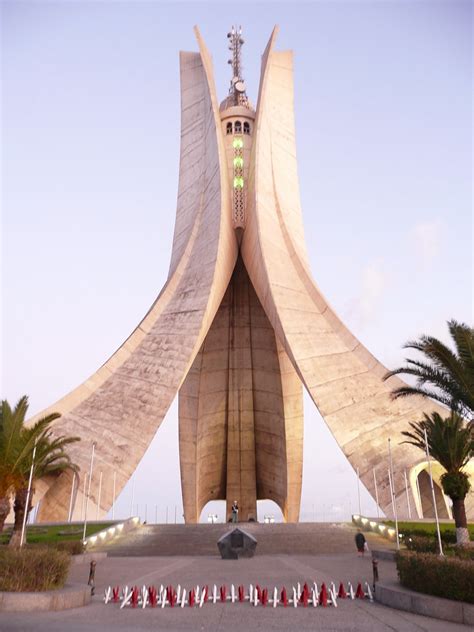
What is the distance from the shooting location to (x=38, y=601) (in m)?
5.76

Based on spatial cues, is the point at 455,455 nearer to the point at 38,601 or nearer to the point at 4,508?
the point at 38,601

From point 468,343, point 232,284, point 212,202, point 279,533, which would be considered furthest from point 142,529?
point 232,284

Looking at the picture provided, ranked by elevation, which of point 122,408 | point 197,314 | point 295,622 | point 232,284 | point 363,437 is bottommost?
point 295,622

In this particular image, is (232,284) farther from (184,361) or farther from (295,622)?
(295,622)

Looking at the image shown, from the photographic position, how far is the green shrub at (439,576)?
5293 millimetres

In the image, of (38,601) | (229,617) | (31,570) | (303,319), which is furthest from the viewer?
(303,319)

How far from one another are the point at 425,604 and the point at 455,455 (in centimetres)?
586

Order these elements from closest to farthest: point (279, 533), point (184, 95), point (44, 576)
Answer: point (44, 576)
point (279, 533)
point (184, 95)

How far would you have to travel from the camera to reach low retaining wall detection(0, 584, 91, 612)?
5.68 meters

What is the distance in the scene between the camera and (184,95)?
2755cm

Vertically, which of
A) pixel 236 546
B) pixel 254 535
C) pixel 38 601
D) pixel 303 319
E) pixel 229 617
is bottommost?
pixel 229 617

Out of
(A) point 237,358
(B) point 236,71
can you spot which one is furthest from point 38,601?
(B) point 236,71

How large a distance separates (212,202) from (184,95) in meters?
7.77

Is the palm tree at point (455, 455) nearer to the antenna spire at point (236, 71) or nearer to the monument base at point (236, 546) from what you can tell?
the monument base at point (236, 546)
